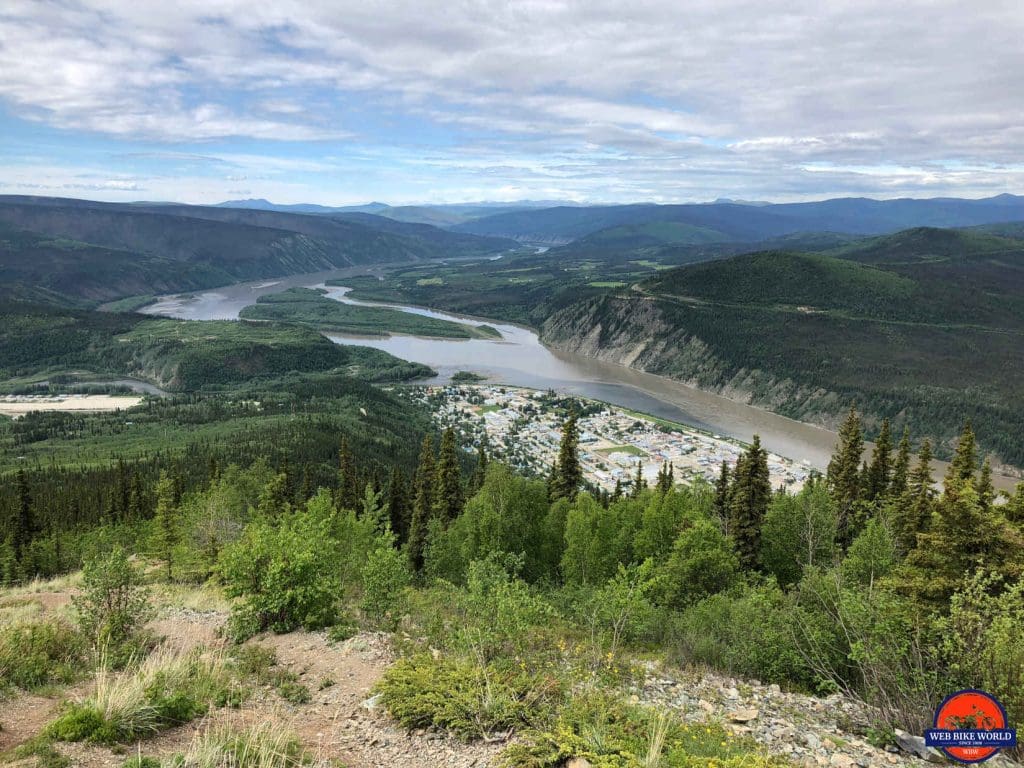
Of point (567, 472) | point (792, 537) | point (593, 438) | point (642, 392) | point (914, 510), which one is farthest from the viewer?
point (642, 392)

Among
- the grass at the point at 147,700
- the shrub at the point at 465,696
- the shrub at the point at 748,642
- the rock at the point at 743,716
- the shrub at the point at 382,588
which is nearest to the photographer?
the grass at the point at 147,700

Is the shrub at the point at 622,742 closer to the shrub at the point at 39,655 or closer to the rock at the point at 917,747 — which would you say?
the rock at the point at 917,747

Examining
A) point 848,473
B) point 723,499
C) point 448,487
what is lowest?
point 723,499

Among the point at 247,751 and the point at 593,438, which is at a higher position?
the point at 247,751

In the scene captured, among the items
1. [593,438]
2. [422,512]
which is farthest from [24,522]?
[593,438]

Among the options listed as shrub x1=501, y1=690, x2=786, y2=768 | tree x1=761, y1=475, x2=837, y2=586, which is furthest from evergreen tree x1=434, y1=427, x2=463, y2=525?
shrub x1=501, y1=690, x2=786, y2=768

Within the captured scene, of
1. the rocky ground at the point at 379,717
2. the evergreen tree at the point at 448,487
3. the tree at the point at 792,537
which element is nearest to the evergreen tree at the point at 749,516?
the tree at the point at 792,537

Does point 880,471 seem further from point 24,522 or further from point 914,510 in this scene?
point 24,522
